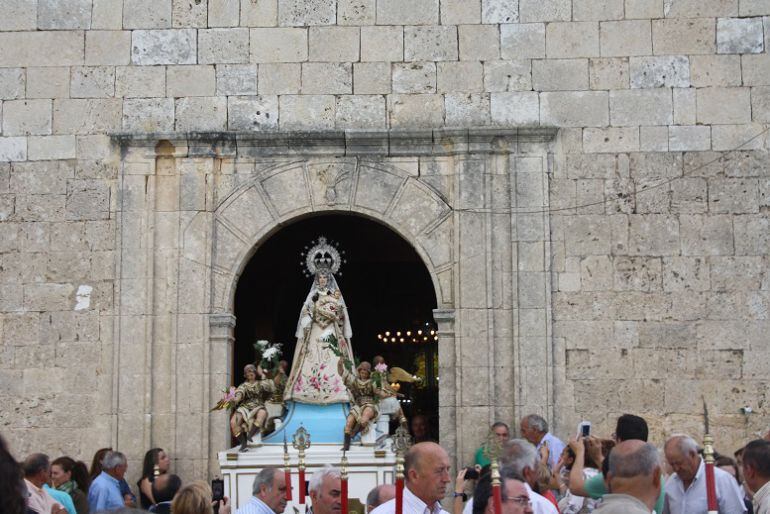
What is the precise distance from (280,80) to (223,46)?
1.99 feet

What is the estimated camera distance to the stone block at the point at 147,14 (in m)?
12.1

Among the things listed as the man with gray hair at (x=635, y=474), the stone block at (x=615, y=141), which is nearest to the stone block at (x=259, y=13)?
the stone block at (x=615, y=141)

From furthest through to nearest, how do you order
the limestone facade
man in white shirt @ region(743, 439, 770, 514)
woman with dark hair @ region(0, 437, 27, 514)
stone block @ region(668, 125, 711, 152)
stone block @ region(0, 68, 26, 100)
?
1. stone block @ region(0, 68, 26, 100)
2. stone block @ region(668, 125, 711, 152)
3. the limestone facade
4. man in white shirt @ region(743, 439, 770, 514)
5. woman with dark hair @ region(0, 437, 27, 514)

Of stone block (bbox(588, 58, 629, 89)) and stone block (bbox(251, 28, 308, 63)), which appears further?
stone block (bbox(251, 28, 308, 63))

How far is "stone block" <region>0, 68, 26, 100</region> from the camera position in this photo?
1210cm

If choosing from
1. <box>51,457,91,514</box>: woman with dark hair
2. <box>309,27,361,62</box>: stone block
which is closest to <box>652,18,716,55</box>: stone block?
<box>309,27,361,62</box>: stone block

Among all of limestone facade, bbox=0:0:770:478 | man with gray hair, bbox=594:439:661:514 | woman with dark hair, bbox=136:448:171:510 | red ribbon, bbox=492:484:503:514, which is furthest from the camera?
limestone facade, bbox=0:0:770:478

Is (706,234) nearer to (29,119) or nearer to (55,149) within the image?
(55,149)

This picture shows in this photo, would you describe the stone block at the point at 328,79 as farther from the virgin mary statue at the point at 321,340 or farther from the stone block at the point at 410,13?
the virgin mary statue at the point at 321,340

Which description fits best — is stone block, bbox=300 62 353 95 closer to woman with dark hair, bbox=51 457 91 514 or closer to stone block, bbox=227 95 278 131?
stone block, bbox=227 95 278 131

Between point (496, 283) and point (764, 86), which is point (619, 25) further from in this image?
point (496, 283)

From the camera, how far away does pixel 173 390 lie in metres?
11.6

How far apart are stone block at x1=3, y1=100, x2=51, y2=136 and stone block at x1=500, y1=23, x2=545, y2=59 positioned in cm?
410

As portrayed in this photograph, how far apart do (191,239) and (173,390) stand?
4.36ft
